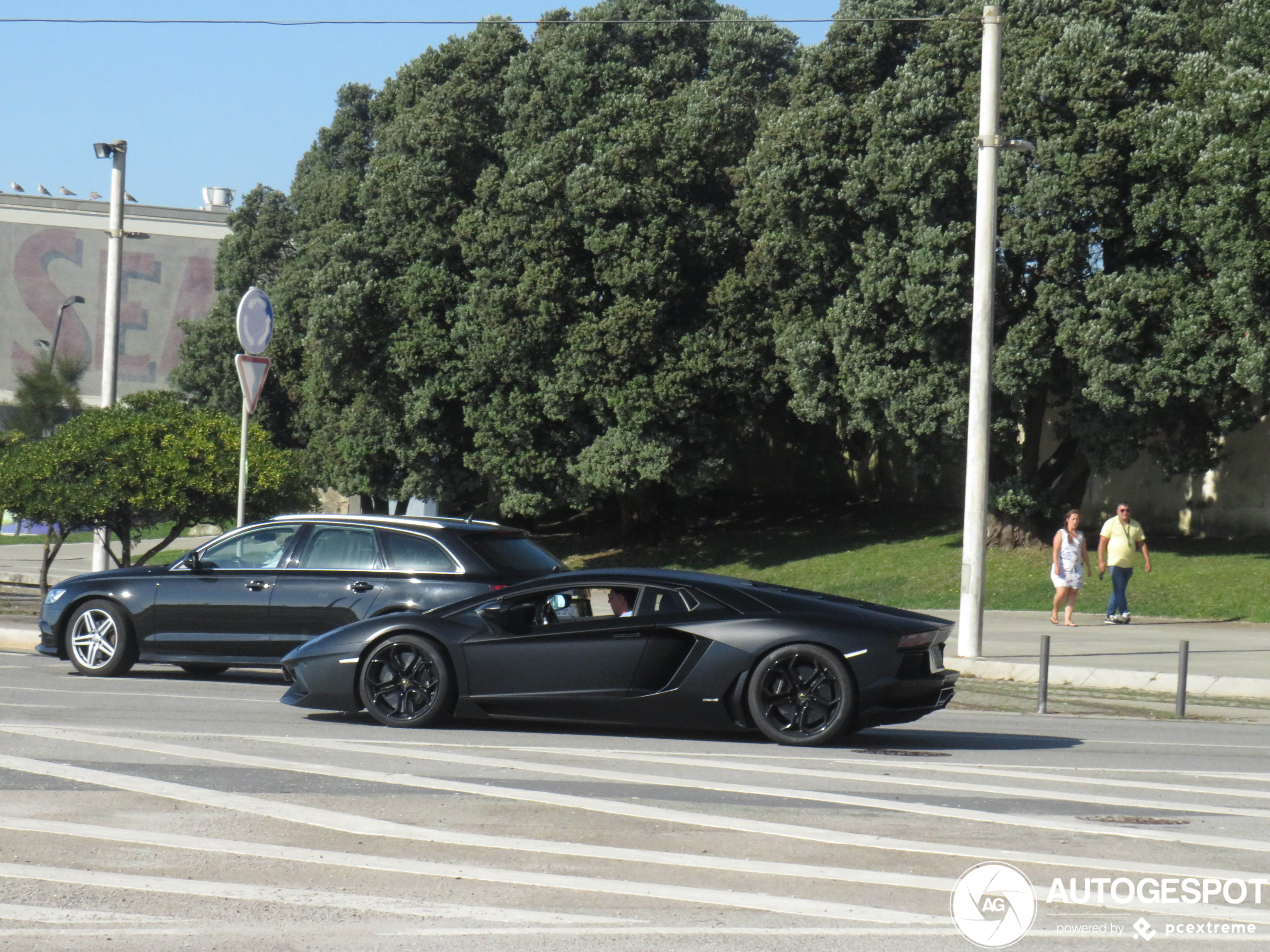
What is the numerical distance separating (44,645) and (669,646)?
714cm

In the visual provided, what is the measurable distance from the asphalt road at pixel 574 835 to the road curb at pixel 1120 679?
4.80 meters

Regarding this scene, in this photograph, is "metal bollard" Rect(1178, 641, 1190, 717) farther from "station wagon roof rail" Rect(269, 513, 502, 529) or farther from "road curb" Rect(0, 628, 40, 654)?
"road curb" Rect(0, 628, 40, 654)

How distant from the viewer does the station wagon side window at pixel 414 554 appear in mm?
12383

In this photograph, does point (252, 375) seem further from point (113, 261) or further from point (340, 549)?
point (113, 261)

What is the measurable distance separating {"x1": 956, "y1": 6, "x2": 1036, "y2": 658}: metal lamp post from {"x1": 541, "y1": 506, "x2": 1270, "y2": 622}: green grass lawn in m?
8.15

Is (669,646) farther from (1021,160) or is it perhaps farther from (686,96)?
(686,96)

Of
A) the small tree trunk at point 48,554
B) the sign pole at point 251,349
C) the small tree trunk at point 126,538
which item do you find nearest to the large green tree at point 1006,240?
the sign pole at point 251,349

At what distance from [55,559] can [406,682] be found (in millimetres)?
31779

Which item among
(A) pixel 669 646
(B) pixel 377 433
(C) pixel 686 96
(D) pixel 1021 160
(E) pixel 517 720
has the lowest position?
(E) pixel 517 720

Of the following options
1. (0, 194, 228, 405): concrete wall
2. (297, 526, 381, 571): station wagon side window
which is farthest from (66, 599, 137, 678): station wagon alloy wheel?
(0, 194, 228, 405): concrete wall

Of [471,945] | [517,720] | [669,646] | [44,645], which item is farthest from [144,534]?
[471,945]

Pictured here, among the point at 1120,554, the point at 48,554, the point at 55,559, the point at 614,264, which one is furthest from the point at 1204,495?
the point at 55,559

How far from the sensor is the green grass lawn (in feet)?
81.7

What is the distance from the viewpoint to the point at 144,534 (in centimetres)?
2458
